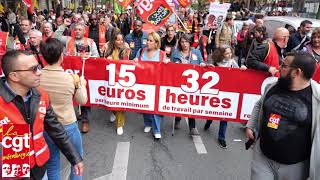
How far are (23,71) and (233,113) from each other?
12.9 feet

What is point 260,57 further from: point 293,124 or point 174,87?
point 293,124

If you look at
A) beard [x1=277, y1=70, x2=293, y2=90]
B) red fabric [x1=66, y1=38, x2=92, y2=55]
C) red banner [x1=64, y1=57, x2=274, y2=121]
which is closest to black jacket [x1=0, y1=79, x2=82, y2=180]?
beard [x1=277, y1=70, x2=293, y2=90]

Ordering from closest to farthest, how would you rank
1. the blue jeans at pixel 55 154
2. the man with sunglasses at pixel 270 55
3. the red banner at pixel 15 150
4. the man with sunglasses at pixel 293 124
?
the red banner at pixel 15 150, the man with sunglasses at pixel 293 124, the blue jeans at pixel 55 154, the man with sunglasses at pixel 270 55

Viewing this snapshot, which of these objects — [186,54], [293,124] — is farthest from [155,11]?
[293,124]

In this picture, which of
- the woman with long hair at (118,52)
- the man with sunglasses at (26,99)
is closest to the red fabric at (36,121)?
the man with sunglasses at (26,99)

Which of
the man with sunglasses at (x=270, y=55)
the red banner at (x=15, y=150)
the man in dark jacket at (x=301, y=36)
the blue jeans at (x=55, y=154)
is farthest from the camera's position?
the man in dark jacket at (x=301, y=36)

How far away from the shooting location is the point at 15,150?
7.43ft

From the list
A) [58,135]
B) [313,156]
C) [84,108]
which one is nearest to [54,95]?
[58,135]

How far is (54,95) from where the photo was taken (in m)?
3.25

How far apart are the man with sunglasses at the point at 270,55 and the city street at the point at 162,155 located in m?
1.38

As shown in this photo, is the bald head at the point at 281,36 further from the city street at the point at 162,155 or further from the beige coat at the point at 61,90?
the beige coat at the point at 61,90

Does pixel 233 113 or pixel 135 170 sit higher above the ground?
pixel 233 113

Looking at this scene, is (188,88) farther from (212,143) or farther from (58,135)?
(58,135)

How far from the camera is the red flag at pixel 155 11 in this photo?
833cm
